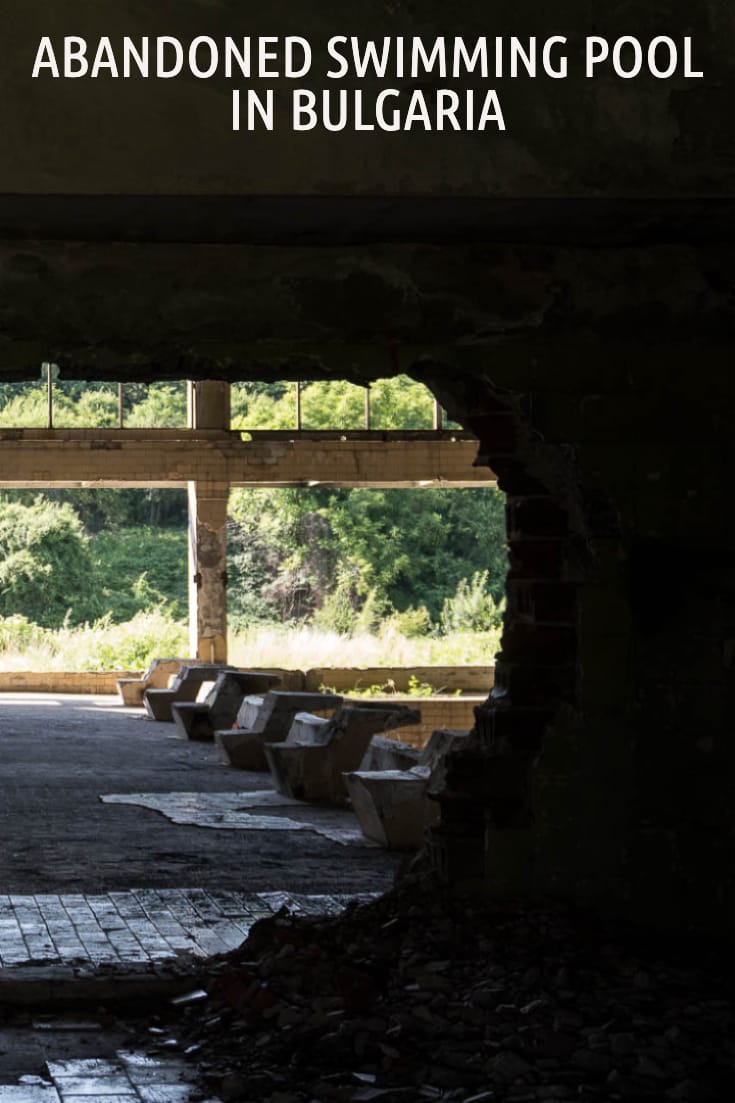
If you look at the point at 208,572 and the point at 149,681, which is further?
the point at 208,572

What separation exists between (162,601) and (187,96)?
30964 millimetres

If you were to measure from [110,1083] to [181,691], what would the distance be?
13784 mm

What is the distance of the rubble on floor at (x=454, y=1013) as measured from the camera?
4.72 meters

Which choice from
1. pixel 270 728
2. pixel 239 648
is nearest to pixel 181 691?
pixel 270 728

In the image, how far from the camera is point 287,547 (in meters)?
37.1

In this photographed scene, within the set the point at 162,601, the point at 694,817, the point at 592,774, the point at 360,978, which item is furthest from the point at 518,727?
the point at 162,601

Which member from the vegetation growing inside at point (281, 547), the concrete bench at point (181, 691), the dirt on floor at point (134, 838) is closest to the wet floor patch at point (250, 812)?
the dirt on floor at point (134, 838)

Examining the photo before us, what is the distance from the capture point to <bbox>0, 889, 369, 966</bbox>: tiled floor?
6301mm

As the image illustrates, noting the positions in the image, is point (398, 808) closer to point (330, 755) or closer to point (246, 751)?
point (330, 755)

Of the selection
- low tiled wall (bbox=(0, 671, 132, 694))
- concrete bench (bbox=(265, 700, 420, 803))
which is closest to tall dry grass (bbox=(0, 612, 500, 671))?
low tiled wall (bbox=(0, 671, 132, 694))

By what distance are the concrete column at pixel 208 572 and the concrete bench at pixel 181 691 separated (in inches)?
138

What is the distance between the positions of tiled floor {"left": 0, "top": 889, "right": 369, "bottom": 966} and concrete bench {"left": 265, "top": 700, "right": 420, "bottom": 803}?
353cm

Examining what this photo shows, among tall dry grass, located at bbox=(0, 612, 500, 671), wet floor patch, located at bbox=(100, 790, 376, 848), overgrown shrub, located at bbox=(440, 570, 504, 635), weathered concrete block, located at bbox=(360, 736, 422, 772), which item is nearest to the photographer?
wet floor patch, located at bbox=(100, 790, 376, 848)

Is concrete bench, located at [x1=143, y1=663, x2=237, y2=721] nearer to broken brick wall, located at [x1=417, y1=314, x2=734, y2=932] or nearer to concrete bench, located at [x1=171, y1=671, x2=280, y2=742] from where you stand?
concrete bench, located at [x1=171, y1=671, x2=280, y2=742]
